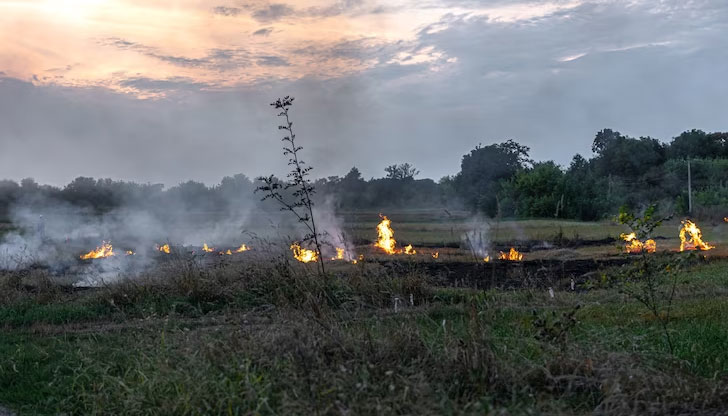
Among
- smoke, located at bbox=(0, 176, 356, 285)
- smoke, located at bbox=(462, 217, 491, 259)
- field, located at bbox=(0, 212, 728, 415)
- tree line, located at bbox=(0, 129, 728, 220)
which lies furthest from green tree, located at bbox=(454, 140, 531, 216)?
field, located at bbox=(0, 212, 728, 415)

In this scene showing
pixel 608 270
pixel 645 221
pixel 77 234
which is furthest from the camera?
pixel 77 234

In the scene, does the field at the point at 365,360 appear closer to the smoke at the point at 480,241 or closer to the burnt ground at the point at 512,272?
the smoke at the point at 480,241

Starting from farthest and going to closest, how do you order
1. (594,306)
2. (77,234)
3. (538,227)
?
(538,227) < (77,234) < (594,306)

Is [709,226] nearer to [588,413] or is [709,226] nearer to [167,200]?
[167,200]

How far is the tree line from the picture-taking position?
4194 centimetres

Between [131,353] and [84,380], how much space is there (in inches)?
21.3

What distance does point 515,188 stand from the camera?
55.2 metres

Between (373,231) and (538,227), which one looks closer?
(373,231)

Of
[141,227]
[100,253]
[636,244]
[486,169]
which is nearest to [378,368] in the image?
[636,244]

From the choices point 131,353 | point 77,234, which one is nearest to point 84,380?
point 131,353

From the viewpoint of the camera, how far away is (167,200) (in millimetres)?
42562

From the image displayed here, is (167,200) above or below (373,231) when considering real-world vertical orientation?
above

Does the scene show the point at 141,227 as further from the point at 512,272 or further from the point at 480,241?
the point at 512,272

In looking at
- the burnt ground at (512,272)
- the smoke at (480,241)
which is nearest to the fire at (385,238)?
the smoke at (480,241)
